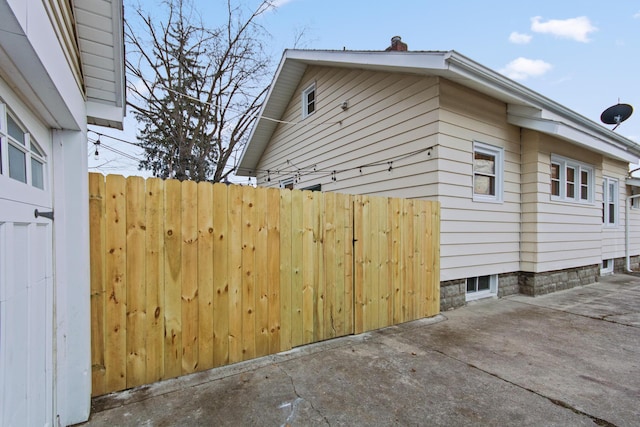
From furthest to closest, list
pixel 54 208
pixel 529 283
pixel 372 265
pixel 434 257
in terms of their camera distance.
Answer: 1. pixel 529 283
2. pixel 434 257
3. pixel 372 265
4. pixel 54 208

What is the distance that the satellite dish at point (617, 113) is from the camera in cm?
855

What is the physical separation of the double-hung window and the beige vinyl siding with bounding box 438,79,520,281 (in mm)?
4855

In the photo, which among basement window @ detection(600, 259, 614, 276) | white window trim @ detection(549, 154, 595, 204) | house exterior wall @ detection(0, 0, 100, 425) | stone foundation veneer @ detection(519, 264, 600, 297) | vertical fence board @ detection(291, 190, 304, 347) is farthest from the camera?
basement window @ detection(600, 259, 614, 276)

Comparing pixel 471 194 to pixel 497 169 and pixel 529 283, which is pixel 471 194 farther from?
pixel 529 283

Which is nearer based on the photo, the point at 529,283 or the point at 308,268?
the point at 308,268

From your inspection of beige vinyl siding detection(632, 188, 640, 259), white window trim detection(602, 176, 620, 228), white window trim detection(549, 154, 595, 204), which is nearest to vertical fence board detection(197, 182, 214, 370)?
white window trim detection(549, 154, 595, 204)

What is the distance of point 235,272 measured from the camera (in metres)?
3.02

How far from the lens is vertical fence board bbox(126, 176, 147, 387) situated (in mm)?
2529

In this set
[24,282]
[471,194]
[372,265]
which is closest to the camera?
[24,282]

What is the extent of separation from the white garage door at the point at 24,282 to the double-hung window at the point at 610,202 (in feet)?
38.0

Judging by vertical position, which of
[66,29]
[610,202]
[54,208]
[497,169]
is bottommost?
[54,208]

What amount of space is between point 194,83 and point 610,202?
16.0m

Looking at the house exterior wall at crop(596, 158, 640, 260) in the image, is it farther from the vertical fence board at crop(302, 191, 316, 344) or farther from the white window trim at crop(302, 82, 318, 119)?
the vertical fence board at crop(302, 191, 316, 344)

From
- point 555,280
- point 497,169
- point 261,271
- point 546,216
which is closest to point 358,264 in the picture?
point 261,271
